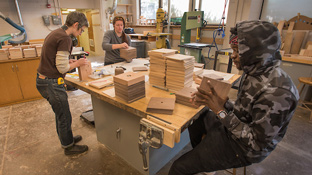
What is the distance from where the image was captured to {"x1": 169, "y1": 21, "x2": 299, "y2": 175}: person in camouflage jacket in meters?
0.95

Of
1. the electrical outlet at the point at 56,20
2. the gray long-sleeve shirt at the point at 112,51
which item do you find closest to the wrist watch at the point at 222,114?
the gray long-sleeve shirt at the point at 112,51

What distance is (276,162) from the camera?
2045 mm

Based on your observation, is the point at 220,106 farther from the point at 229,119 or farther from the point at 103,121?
the point at 103,121

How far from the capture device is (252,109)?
3.47 ft

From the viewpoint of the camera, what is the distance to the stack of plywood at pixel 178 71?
4.97ft

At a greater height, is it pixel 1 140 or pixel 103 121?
pixel 103 121

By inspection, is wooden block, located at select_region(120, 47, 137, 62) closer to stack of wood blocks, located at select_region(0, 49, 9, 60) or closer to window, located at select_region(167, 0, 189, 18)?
stack of wood blocks, located at select_region(0, 49, 9, 60)

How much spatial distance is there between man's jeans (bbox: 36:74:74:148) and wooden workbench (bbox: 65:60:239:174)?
169 mm

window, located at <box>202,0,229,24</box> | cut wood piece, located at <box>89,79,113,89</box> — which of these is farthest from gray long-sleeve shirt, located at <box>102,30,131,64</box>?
window, located at <box>202,0,229,24</box>

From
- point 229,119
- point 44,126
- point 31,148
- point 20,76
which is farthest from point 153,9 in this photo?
point 229,119

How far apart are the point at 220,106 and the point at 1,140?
294 centimetres

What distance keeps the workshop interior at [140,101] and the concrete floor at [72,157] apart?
11mm

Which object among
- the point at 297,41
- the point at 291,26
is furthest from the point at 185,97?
the point at 291,26

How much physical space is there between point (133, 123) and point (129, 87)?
46cm
